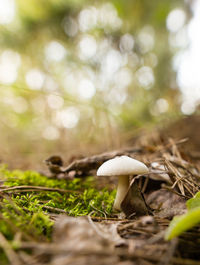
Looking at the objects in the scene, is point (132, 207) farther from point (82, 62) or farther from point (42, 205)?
point (82, 62)

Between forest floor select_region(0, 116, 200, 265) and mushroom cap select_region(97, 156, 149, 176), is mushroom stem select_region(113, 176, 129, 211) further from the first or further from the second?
mushroom cap select_region(97, 156, 149, 176)

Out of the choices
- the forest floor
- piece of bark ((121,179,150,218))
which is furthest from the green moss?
piece of bark ((121,179,150,218))

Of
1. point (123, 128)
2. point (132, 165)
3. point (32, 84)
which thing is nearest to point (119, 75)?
point (123, 128)

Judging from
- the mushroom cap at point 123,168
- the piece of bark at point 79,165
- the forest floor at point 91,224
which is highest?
the piece of bark at point 79,165

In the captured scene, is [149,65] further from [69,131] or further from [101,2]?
[69,131]

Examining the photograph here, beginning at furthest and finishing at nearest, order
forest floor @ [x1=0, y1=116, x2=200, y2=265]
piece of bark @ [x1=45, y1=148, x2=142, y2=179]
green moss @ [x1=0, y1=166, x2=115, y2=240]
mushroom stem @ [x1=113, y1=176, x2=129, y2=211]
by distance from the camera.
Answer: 1. piece of bark @ [x1=45, y1=148, x2=142, y2=179]
2. mushroom stem @ [x1=113, y1=176, x2=129, y2=211]
3. green moss @ [x1=0, y1=166, x2=115, y2=240]
4. forest floor @ [x1=0, y1=116, x2=200, y2=265]

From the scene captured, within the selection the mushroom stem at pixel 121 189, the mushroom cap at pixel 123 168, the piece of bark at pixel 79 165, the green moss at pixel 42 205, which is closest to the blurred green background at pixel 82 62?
the piece of bark at pixel 79 165

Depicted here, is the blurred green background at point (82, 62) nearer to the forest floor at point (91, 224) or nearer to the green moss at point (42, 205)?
the green moss at point (42, 205)
